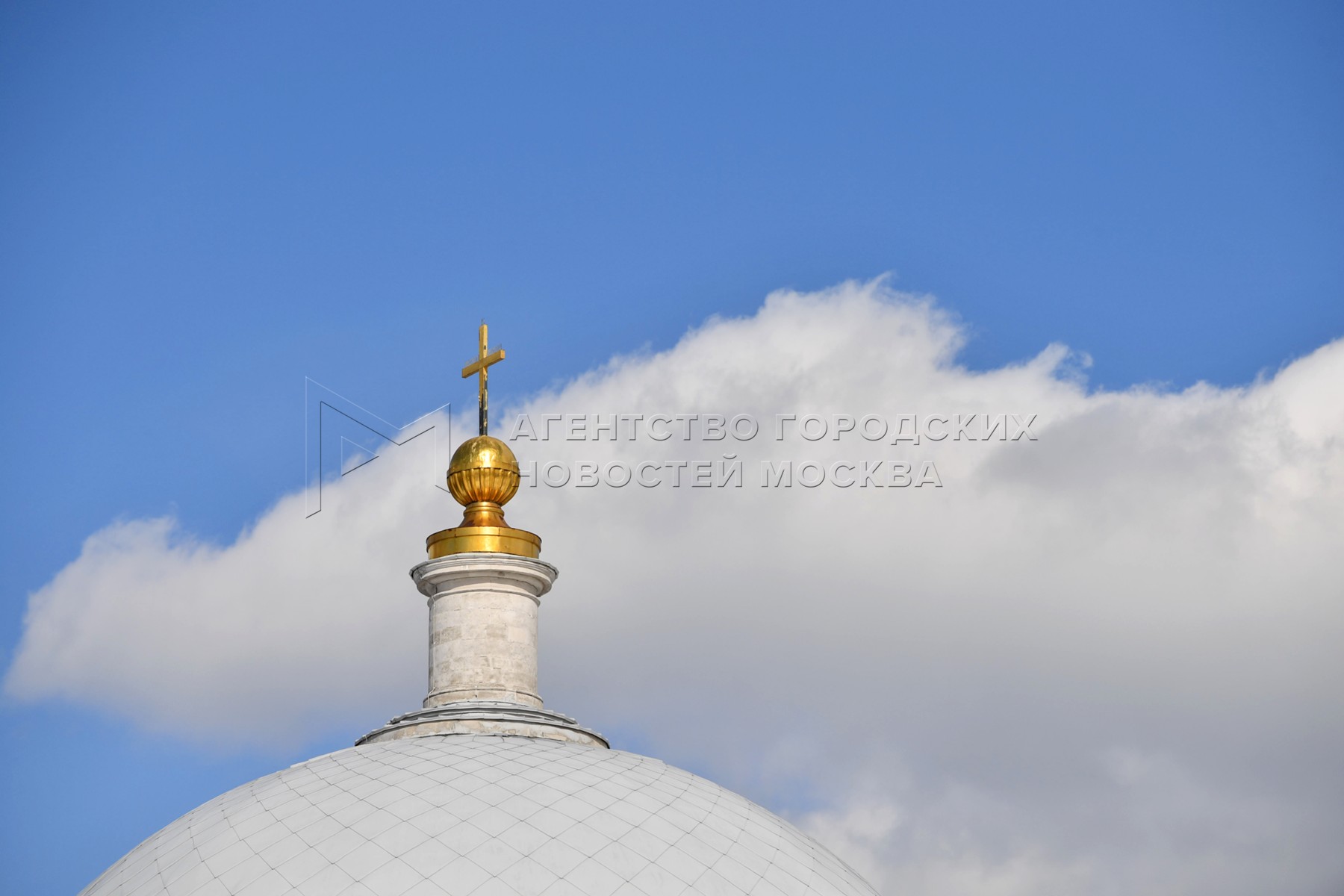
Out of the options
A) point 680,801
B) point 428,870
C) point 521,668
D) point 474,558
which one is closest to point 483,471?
point 474,558

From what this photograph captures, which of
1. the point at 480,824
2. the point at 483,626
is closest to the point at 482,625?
the point at 483,626

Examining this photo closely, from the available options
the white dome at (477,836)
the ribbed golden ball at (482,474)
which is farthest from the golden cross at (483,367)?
the white dome at (477,836)

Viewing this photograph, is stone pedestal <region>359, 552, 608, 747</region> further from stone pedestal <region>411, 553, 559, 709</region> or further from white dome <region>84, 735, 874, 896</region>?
white dome <region>84, 735, 874, 896</region>

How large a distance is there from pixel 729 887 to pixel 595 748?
514 centimetres

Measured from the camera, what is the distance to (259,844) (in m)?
22.5

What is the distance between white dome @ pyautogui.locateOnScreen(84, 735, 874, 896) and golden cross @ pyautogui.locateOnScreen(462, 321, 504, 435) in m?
7.09

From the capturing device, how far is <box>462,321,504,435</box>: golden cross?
3097 centimetres

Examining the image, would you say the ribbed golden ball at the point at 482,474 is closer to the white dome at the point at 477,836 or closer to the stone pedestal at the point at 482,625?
the stone pedestal at the point at 482,625

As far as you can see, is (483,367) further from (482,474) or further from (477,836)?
(477,836)

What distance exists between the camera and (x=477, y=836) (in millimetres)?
21797

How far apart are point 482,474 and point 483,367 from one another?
2.34m

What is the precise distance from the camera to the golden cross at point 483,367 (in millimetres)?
30969

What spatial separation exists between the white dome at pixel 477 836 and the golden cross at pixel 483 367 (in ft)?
23.3

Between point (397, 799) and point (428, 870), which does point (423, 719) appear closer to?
point (397, 799)
